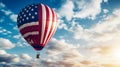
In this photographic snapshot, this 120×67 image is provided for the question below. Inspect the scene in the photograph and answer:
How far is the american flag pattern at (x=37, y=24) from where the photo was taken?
5122 centimetres

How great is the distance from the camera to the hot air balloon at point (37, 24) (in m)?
51.2

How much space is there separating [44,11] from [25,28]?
15.2ft

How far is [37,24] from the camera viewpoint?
51.5 meters

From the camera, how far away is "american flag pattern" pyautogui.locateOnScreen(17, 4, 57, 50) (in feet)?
168

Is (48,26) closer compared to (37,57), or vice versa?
(37,57)

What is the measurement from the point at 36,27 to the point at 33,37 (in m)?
1.85

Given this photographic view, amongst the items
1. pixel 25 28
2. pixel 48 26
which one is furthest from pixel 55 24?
pixel 25 28

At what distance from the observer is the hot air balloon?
168 feet

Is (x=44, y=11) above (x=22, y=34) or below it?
above

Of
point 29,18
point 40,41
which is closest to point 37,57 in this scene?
point 40,41

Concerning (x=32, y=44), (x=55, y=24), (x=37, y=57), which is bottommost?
(x=37, y=57)

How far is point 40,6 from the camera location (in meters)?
53.4

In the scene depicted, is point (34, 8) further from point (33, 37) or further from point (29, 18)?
point (33, 37)

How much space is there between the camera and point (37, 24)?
5153 centimetres
